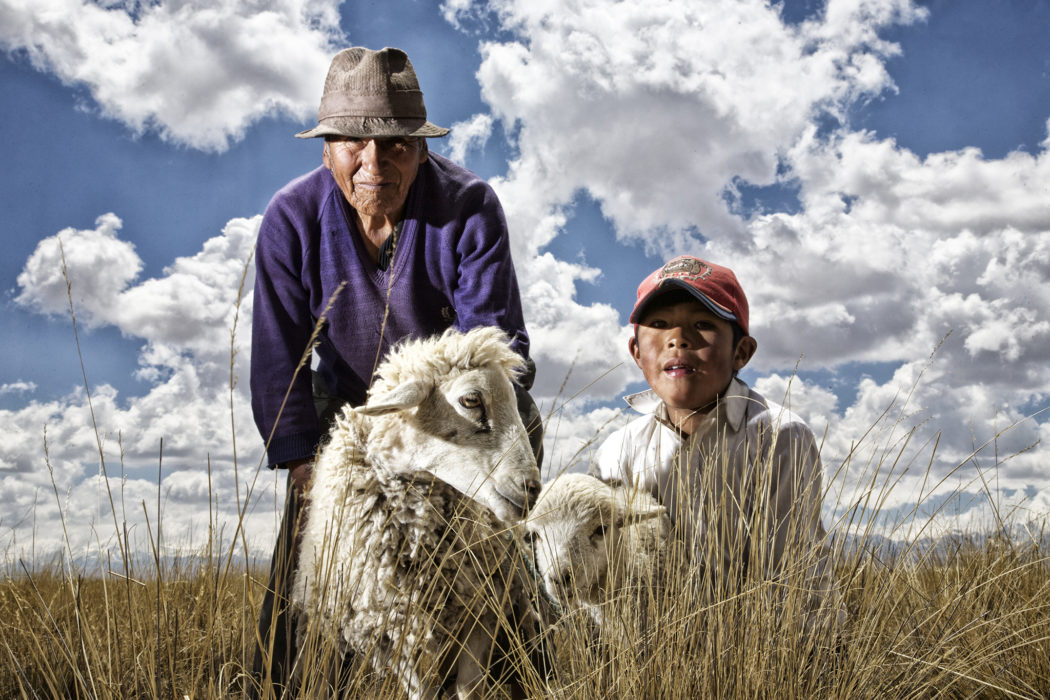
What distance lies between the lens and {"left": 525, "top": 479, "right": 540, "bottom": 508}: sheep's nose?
295 centimetres

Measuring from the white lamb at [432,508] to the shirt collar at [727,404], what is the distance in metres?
0.57

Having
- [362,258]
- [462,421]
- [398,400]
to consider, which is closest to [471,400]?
[462,421]

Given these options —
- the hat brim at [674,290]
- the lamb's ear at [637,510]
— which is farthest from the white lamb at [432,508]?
the hat brim at [674,290]

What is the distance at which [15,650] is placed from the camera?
4309 mm

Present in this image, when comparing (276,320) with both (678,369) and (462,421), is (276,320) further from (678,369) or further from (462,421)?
(678,369)

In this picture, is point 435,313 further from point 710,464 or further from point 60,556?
point 60,556

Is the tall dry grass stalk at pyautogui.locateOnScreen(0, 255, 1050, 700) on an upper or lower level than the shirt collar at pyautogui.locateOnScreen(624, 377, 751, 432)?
lower

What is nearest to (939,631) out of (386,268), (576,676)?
(576,676)

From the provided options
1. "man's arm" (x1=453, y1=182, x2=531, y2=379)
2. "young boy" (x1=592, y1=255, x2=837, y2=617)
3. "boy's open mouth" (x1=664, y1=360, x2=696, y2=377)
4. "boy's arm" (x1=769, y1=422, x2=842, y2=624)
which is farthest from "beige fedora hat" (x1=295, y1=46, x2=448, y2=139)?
"boy's arm" (x1=769, y1=422, x2=842, y2=624)

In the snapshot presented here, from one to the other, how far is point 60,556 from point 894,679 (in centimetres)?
291

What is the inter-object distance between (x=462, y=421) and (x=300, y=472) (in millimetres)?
835

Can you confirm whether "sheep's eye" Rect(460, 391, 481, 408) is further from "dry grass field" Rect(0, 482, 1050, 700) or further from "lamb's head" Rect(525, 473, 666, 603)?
"dry grass field" Rect(0, 482, 1050, 700)

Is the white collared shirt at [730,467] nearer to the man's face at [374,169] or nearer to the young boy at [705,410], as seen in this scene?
the young boy at [705,410]

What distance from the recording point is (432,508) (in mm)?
3074
